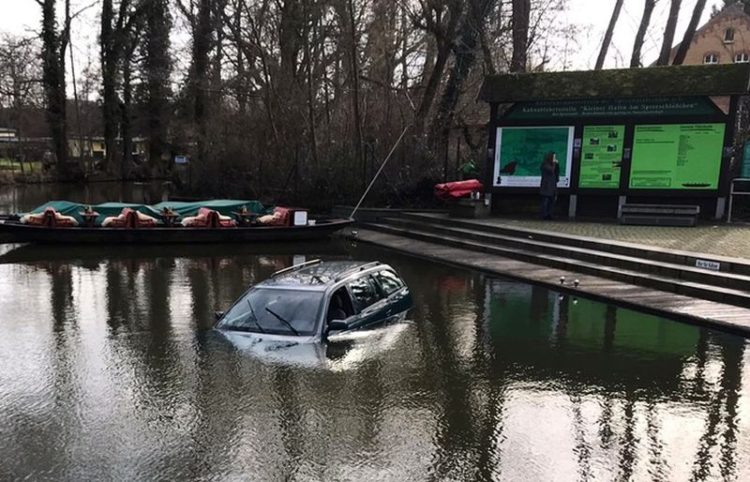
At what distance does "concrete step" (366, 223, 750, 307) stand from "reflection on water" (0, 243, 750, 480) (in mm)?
1434

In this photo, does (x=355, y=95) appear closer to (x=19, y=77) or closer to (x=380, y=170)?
(x=380, y=170)

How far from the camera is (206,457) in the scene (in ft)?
17.5

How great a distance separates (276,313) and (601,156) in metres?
12.9

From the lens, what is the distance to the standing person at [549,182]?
1792cm

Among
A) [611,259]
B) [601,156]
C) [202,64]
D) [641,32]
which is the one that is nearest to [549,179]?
[601,156]

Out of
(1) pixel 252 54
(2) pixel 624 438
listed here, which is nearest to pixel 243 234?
(1) pixel 252 54

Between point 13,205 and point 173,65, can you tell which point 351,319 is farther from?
point 173,65

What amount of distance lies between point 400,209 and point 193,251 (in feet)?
26.3

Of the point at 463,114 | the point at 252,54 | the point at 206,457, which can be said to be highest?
the point at 252,54

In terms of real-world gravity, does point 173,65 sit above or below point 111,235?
above

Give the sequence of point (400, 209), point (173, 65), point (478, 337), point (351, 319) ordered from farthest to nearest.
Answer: point (173, 65)
point (400, 209)
point (478, 337)
point (351, 319)

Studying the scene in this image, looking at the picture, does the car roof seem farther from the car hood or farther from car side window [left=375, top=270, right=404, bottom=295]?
the car hood

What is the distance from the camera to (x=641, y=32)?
26953 mm

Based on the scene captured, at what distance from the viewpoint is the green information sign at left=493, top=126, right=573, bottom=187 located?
1830 cm
